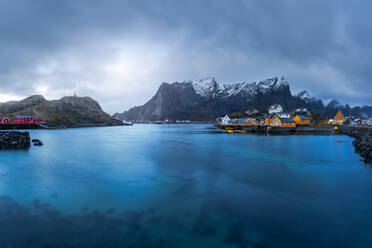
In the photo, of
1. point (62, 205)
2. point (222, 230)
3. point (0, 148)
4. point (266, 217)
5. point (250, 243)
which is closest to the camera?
point (250, 243)

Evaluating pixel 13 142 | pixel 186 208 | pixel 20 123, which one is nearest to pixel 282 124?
pixel 186 208

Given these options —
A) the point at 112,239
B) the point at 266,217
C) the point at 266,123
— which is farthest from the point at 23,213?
the point at 266,123

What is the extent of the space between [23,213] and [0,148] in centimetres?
2758

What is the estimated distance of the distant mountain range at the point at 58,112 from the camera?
339ft

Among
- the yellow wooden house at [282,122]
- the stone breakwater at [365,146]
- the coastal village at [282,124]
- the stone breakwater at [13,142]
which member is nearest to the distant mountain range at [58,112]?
the stone breakwater at [13,142]

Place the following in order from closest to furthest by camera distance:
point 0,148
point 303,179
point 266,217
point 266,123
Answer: point 266,217 → point 303,179 → point 0,148 → point 266,123

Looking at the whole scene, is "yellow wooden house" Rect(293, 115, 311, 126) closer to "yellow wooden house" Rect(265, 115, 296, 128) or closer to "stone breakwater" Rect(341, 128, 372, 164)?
"yellow wooden house" Rect(265, 115, 296, 128)

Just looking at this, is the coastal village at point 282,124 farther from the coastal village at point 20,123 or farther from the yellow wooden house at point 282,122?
the coastal village at point 20,123

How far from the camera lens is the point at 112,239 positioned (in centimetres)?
677

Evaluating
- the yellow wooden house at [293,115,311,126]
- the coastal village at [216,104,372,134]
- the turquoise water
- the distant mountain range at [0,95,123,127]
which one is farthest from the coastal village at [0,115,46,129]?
the yellow wooden house at [293,115,311,126]

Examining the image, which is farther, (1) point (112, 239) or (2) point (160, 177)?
(2) point (160, 177)

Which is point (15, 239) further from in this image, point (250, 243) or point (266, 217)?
point (266, 217)

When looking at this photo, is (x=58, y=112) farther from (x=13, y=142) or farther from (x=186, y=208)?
(x=186, y=208)

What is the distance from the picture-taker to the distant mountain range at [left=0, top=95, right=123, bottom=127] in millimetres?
103419
